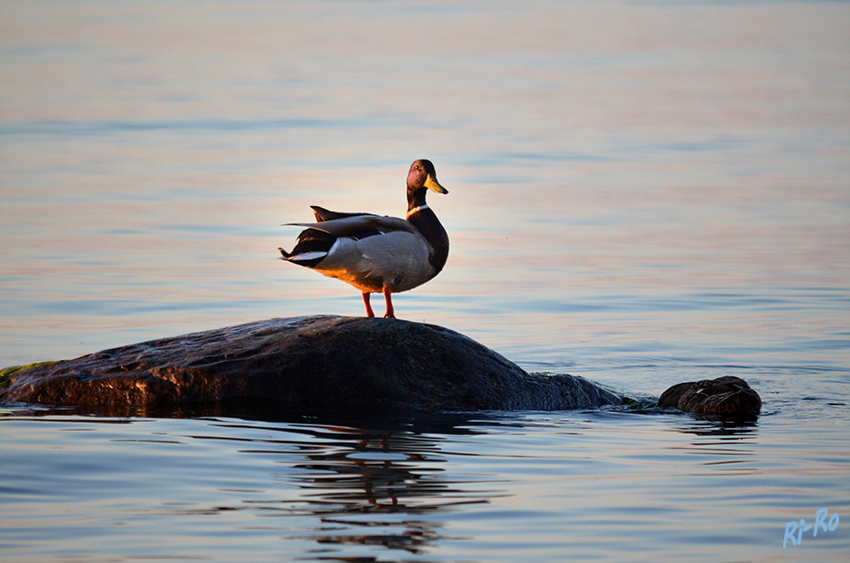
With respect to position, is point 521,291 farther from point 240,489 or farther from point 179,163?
point 179,163

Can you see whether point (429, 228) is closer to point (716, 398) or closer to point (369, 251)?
point (369, 251)

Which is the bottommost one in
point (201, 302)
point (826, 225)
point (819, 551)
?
point (819, 551)

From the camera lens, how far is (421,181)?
1036 centimetres

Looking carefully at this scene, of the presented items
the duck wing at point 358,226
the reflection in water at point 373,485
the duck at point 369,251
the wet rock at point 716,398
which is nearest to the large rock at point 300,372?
the duck at point 369,251

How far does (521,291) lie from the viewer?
1633 cm

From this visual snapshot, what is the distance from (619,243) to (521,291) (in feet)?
13.0

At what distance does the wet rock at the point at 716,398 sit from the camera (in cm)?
988

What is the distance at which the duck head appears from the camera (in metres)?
10.3

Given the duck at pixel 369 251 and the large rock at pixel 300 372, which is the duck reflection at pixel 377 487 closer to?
the large rock at pixel 300 372

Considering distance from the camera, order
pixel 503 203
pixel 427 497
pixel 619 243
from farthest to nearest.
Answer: pixel 503 203 < pixel 619 243 < pixel 427 497

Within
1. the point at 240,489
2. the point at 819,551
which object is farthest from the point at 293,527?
the point at 819,551
